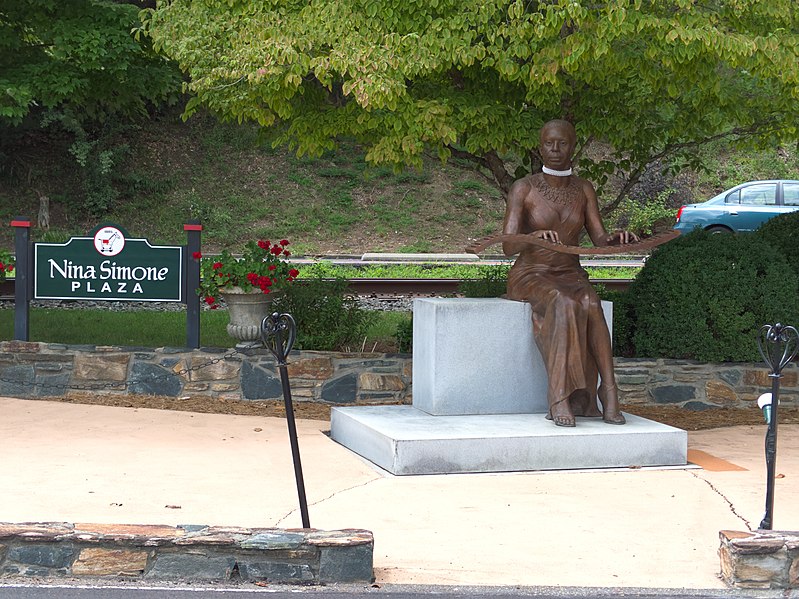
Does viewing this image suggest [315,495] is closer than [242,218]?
Yes

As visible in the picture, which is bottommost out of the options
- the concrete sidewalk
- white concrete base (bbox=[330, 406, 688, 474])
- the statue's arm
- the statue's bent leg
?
the concrete sidewalk

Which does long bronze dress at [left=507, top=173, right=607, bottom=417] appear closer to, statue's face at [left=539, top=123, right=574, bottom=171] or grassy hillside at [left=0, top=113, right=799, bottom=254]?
statue's face at [left=539, top=123, right=574, bottom=171]

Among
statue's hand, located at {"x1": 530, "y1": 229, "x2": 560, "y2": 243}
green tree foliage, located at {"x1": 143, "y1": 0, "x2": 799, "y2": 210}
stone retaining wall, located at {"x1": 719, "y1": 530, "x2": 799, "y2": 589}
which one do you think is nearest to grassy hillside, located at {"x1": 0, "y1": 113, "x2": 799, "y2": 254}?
green tree foliage, located at {"x1": 143, "y1": 0, "x2": 799, "y2": 210}

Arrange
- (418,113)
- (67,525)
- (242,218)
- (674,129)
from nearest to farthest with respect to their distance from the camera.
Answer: (67,525)
(418,113)
(674,129)
(242,218)

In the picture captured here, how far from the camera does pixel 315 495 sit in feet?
21.6

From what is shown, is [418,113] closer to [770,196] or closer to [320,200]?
[770,196]

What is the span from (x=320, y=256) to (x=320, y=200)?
5.81m

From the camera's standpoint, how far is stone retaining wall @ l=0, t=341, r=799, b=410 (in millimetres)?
9836

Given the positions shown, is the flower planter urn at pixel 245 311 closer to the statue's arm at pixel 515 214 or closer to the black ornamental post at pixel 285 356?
the statue's arm at pixel 515 214

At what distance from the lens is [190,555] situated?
16.3ft

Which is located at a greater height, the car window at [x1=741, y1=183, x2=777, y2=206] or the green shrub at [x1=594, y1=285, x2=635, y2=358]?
the car window at [x1=741, y1=183, x2=777, y2=206]

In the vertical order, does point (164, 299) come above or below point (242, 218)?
below

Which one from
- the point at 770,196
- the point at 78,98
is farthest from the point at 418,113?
the point at 770,196

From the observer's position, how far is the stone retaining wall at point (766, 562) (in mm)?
4961
